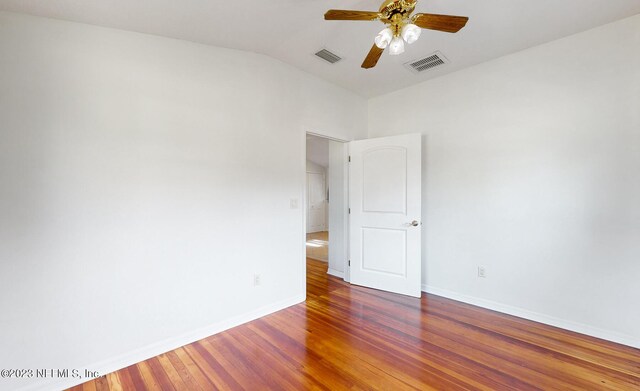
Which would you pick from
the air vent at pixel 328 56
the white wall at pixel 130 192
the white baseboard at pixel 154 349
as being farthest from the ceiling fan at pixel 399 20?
the white baseboard at pixel 154 349

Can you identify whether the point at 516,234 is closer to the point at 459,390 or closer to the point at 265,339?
the point at 459,390

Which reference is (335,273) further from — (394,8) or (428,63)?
(394,8)

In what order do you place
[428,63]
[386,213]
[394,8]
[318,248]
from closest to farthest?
[394,8] < [428,63] < [386,213] < [318,248]

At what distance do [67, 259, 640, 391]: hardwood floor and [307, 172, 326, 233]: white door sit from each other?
222 inches

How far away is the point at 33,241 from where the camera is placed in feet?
5.31

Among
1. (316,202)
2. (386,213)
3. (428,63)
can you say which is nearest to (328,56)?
(428,63)

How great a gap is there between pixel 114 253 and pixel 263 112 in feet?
5.72

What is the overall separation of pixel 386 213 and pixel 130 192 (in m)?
2.64

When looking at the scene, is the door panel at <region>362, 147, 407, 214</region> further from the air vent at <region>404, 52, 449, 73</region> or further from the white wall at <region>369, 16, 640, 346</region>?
the air vent at <region>404, 52, 449, 73</region>

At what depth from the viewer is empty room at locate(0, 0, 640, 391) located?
5.47 ft

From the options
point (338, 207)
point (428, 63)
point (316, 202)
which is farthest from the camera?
point (316, 202)

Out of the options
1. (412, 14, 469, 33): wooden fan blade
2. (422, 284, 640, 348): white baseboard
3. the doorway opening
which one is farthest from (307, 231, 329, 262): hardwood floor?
(412, 14, 469, 33): wooden fan blade

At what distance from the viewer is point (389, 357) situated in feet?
6.47

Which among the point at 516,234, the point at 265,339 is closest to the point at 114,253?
the point at 265,339
